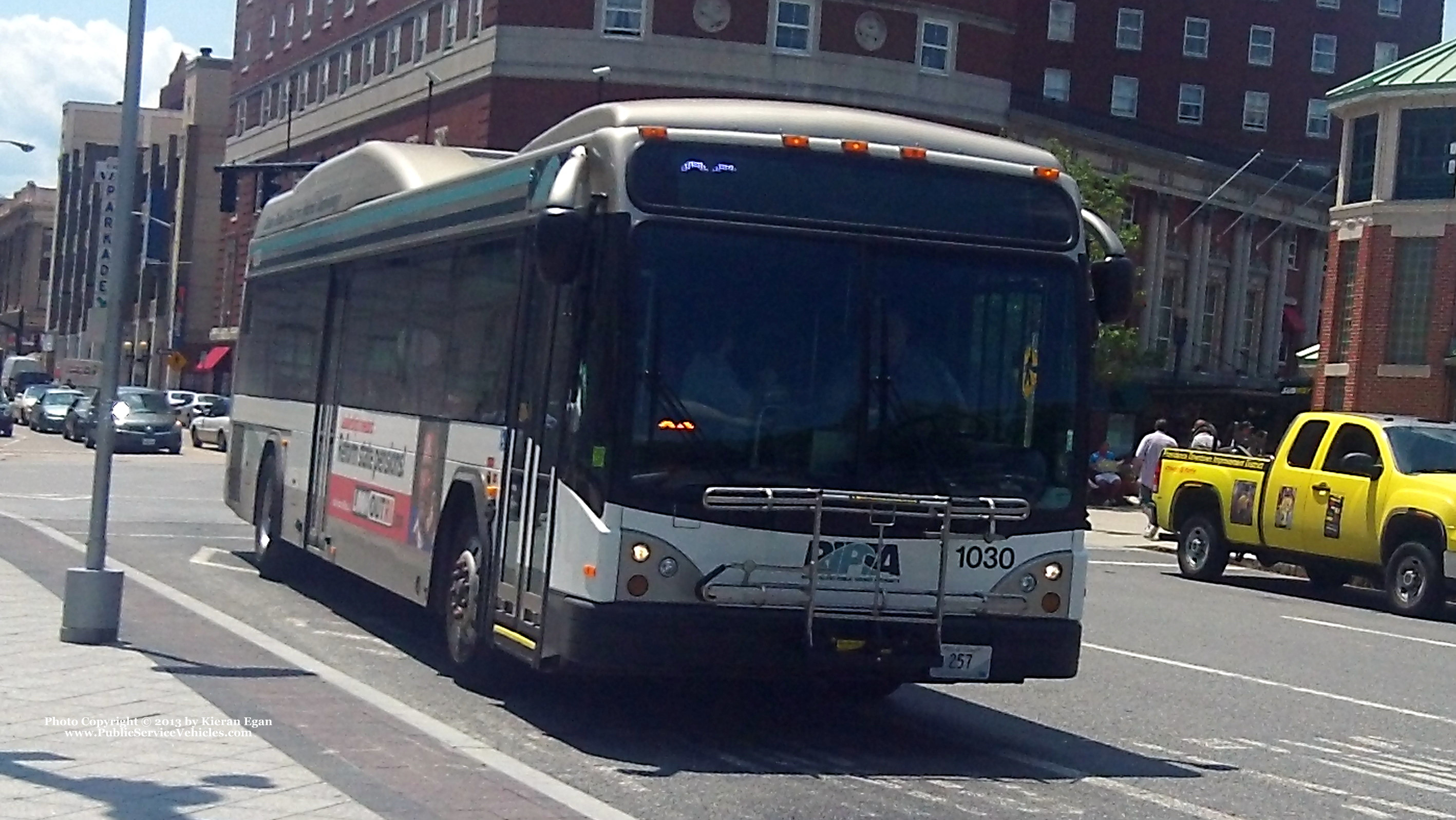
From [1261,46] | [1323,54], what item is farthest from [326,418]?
[1323,54]

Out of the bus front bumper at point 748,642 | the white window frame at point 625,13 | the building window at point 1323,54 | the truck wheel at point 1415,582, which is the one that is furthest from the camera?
the building window at point 1323,54

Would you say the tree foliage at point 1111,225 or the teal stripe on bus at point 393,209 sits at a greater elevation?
the tree foliage at point 1111,225

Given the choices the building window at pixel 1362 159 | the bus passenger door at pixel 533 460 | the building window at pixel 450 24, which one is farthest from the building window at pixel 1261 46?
the bus passenger door at pixel 533 460

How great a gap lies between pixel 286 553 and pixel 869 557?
8584mm

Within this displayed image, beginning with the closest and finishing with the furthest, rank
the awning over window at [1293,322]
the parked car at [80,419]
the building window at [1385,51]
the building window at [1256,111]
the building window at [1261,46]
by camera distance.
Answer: the parked car at [80,419], the awning over window at [1293,322], the building window at [1256,111], the building window at [1261,46], the building window at [1385,51]

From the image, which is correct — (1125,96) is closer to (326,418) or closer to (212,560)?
(212,560)

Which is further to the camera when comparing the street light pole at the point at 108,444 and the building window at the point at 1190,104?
the building window at the point at 1190,104

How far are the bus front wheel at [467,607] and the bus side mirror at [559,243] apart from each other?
6.90ft

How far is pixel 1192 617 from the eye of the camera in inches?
746

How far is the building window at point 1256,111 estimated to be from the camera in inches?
3150

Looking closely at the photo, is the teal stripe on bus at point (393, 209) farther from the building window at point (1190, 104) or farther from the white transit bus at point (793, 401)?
the building window at point (1190, 104)

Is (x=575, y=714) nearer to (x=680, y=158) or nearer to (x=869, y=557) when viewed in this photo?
(x=869, y=557)

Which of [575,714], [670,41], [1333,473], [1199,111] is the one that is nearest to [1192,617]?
[1333,473]

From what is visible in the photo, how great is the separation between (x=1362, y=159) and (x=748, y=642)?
37.2 m
